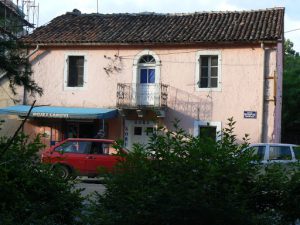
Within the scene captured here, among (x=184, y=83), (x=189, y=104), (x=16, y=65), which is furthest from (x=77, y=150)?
(x=16, y=65)

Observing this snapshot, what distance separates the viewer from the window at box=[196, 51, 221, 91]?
22.8m

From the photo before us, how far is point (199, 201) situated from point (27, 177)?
1.78 metres

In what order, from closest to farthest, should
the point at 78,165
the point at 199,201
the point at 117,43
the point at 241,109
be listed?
1. the point at 199,201
2. the point at 78,165
3. the point at 241,109
4. the point at 117,43

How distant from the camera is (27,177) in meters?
5.29

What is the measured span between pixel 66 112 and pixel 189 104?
5384 millimetres

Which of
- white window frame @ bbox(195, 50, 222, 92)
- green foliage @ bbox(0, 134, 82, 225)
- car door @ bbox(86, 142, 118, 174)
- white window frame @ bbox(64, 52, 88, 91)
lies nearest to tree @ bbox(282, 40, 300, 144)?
white window frame @ bbox(195, 50, 222, 92)

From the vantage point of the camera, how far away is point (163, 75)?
2331 cm

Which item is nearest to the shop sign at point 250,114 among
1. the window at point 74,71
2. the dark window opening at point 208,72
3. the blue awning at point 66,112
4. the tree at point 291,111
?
the dark window opening at point 208,72

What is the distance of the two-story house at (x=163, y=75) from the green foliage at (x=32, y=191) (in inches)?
618

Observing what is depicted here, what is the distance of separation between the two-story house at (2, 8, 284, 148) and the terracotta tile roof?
0.15 feet

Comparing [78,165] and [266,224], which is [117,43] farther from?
[266,224]

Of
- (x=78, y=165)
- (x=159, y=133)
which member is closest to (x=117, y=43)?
(x=78, y=165)

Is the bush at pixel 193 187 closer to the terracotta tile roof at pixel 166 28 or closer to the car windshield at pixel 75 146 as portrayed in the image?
the car windshield at pixel 75 146

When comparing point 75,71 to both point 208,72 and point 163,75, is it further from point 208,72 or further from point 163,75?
point 208,72
